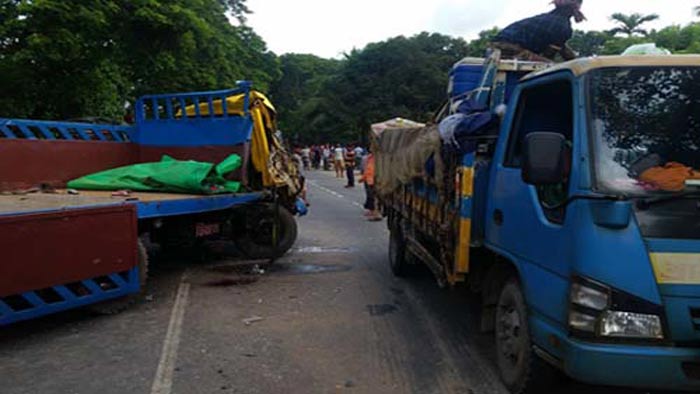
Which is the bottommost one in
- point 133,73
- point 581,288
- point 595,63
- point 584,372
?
point 584,372

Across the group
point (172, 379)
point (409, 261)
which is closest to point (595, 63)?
point (172, 379)

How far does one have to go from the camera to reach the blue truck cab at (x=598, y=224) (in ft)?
9.46

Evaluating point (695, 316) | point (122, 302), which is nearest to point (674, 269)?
point (695, 316)

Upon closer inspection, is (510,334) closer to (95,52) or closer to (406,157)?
(406,157)

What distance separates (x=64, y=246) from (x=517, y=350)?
11.5ft

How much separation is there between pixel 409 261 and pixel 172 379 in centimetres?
377

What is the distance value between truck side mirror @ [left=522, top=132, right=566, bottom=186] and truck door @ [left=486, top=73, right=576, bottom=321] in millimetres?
127

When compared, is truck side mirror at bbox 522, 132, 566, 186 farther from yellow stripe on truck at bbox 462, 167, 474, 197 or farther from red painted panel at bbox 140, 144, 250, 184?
red painted panel at bbox 140, 144, 250, 184

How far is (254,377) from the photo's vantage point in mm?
4312

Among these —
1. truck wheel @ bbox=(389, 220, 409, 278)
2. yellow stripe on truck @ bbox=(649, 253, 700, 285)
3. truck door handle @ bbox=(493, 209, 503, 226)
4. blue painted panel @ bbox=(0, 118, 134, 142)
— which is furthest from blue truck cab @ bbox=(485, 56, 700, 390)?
blue painted panel @ bbox=(0, 118, 134, 142)

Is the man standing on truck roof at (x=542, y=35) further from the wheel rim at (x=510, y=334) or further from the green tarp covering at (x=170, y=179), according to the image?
the green tarp covering at (x=170, y=179)

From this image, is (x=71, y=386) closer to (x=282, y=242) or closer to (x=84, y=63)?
(x=282, y=242)

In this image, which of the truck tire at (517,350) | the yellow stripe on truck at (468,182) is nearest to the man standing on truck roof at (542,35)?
the yellow stripe on truck at (468,182)

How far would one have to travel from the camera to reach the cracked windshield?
117 inches
